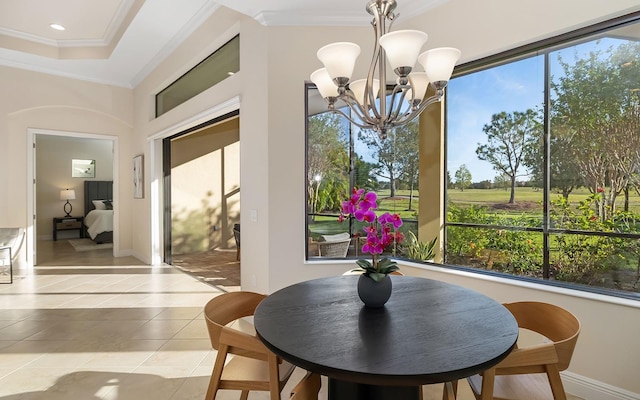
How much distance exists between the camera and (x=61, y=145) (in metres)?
9.23

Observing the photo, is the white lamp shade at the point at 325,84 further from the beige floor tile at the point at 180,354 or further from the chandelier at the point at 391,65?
the beige floor tile at the point at 180,354

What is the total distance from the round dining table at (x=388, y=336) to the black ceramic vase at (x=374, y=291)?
1.2 inches

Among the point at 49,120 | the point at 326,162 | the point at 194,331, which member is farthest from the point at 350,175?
the point at 49,120

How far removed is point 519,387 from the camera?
1556 mm

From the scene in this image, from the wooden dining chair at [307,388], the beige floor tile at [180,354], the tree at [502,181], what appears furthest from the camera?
the tree at [502,181]

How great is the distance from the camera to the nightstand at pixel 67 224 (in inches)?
351

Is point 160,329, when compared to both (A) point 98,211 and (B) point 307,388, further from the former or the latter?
(A) point 98,211

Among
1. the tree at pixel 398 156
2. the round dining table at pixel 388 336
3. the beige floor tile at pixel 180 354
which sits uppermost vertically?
the tree at pixel 398 156

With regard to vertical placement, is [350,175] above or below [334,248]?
above

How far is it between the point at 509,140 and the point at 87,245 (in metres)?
8.78

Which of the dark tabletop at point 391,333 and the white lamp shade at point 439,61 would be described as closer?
the dark tabletop at point 391,333

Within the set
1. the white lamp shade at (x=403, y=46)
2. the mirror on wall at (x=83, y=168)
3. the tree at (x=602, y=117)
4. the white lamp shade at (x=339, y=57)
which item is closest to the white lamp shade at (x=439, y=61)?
the white lamp shade at (x=403, y=46)

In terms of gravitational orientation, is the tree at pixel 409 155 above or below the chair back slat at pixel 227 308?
above

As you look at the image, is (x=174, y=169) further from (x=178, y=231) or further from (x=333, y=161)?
(x=333, y=161)
